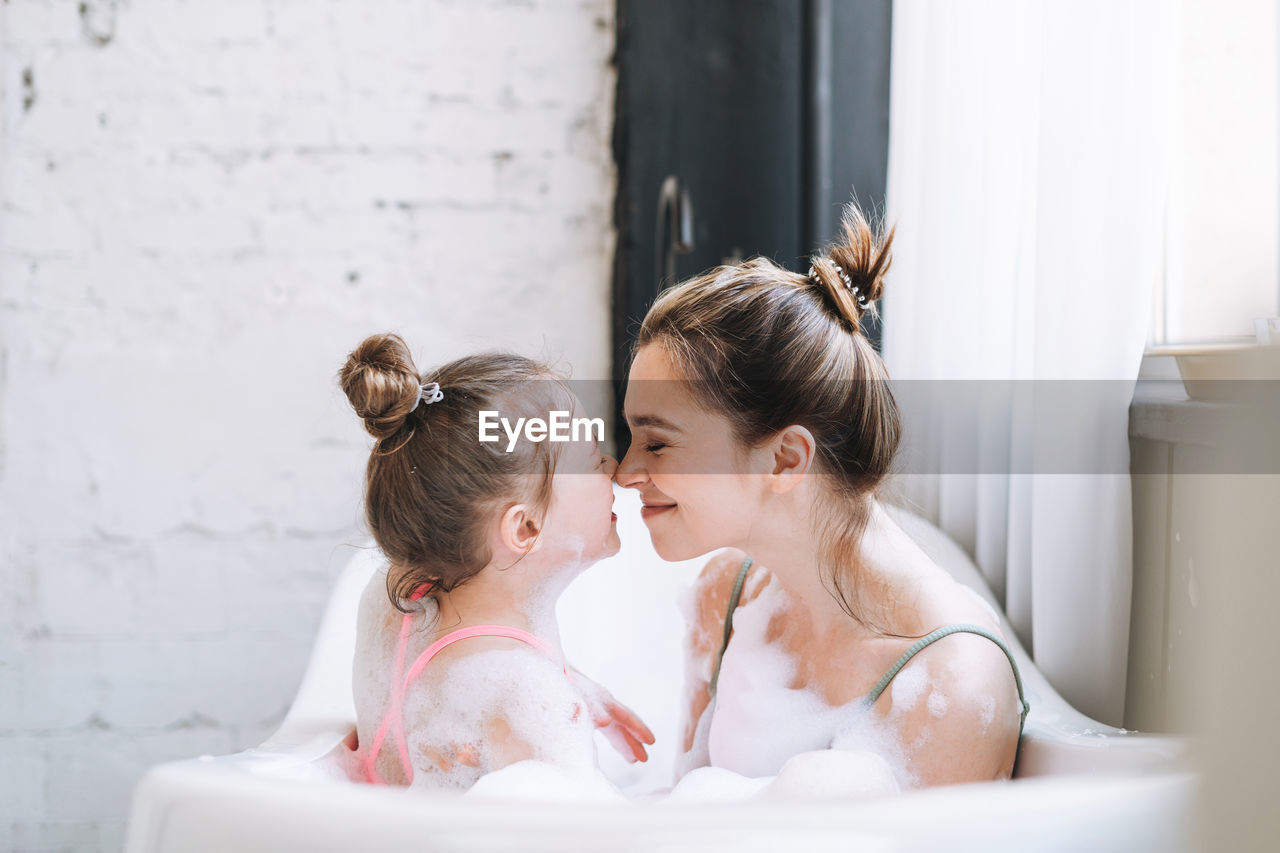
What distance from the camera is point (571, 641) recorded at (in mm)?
1424

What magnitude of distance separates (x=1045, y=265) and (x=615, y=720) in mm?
670

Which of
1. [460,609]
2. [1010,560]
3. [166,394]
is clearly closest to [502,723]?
[460,609]

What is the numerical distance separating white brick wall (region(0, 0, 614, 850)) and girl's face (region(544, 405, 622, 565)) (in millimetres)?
963

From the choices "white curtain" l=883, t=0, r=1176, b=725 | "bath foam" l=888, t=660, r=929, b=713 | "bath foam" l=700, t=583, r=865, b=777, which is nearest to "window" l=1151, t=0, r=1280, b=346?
"white curtain" l=883, t=0, r=1176, b=725

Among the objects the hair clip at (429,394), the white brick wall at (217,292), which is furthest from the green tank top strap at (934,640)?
the white brick wall at (217,292)

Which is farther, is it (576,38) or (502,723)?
(576,38)

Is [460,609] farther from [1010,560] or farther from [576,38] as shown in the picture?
[576,38]

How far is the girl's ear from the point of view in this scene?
92cm

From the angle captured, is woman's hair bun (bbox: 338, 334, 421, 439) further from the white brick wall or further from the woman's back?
the white brick wall

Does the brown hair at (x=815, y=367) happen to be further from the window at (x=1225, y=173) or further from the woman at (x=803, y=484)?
the window at (x=1225, y=173)

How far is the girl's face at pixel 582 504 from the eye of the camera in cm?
96

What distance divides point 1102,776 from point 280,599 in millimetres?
1701

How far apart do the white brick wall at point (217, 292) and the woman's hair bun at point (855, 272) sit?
3.54ft

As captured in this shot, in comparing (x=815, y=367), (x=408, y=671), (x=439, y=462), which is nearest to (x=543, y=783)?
(x=408, y=671)
